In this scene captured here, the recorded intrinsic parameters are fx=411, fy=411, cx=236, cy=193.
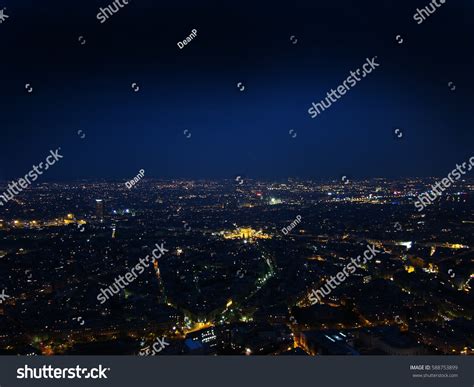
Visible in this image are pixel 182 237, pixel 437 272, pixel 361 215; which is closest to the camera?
pixel 437 272

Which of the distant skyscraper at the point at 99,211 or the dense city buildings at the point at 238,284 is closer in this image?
the dense city buildings at the point at 238,284

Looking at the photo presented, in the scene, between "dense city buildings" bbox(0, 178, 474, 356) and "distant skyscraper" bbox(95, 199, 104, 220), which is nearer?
"dense city buildings" bbox(0, 178, 474, 356)

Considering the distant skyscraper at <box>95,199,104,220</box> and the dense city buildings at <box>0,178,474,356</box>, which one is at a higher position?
the distant skyscraper at <box>95,199,104,220</box>

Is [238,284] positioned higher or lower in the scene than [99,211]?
lower

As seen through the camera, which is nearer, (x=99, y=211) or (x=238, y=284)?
(x=238, y=284)

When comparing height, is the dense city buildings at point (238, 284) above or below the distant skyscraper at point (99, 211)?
below
